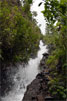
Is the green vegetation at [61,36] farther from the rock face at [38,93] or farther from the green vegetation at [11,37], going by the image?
the green vegetation at [11,37]

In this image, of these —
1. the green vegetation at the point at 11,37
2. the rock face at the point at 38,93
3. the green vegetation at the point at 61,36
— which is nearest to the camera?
the green vegetation at the point at 61,36

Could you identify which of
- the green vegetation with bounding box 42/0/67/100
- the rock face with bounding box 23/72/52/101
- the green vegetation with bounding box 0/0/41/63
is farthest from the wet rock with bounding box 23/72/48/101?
the green vegetation with bounding box 0/0/41/63

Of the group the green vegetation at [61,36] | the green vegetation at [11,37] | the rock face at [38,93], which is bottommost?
the rock face at [38,93]

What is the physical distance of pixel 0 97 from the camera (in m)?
7.99

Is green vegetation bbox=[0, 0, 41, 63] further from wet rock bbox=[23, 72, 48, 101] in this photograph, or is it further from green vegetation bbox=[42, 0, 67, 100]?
green vegetation bbox=[42, 0, 67, 100]

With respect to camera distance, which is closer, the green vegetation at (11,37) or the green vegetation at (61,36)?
the green vegetation at (61,36)

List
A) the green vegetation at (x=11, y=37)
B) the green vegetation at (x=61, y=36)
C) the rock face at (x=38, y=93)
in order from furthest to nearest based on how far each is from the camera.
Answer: the green vegetation at (x=11, y=37), the rock face at (x=38, y=93), the green vegetation at (x=61, y=36)

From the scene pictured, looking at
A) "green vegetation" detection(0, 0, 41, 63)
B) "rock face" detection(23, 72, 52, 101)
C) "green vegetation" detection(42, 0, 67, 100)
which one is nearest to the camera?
"green vegetation" detection(42, 0, 67, 100)

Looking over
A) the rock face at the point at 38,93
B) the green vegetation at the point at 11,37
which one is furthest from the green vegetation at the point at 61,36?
the green vegetation at the point at 11,37

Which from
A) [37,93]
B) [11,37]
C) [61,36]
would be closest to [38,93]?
[37,93]

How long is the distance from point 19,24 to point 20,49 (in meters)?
1.52

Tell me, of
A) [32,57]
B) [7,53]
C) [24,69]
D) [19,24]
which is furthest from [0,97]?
[32,57]

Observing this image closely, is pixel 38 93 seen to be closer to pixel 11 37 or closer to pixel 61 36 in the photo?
pixel 61 36

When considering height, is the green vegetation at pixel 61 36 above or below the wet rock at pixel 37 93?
above
